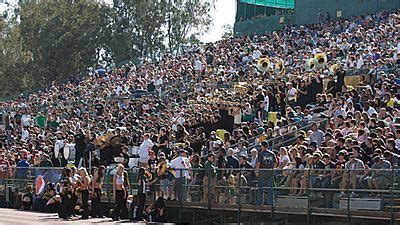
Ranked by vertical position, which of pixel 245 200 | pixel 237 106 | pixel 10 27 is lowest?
pixel 245 200

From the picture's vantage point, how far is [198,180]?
24812 mm

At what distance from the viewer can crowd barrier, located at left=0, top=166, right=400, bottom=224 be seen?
2017 centimetres

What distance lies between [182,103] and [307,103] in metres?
9.01

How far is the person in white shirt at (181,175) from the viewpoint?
25234mm

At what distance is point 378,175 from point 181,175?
657 centimetres

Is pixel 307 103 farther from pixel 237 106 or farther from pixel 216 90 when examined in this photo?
pixel 216 90

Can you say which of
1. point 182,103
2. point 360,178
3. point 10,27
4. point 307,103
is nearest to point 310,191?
point 360,178

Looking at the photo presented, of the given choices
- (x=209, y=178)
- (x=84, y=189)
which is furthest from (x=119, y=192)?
(x=209, y=178)

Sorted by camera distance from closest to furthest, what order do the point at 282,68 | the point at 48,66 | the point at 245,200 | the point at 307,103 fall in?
1. the point at 245,200
2. the point at 307,103
3. the point at 282,68
4. the point at 48,66

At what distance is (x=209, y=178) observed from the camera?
24422mm

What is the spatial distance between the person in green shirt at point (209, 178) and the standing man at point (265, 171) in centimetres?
143

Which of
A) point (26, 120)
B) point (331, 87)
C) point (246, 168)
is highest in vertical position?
point (331, 87)

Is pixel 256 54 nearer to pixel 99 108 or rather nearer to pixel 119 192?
pixel 99 108

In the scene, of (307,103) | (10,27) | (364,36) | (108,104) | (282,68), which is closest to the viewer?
(307,103)
